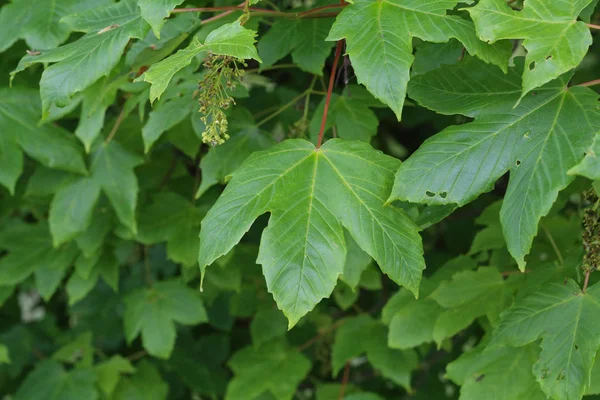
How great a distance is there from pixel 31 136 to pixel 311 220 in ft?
3.77

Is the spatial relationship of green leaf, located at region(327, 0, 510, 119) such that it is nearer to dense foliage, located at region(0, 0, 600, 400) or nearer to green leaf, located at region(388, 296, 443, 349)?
dense foliage, located at region(0, 0, 600, 400)

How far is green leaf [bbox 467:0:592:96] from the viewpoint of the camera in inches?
45.0

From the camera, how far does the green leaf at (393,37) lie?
4.14 ft

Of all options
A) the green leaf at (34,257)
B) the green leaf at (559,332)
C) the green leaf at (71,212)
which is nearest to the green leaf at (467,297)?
the green leaf at (559,332)

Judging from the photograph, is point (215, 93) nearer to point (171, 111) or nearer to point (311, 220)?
point (311, 220)

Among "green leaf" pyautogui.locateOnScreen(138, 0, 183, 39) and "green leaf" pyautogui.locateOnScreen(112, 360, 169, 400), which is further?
"green leaf" pyautogui.locateOnScreen(112, 360, 169, 400)

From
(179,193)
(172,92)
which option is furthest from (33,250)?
(172,92)

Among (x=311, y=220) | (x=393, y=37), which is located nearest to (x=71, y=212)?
(x=311, y=220)

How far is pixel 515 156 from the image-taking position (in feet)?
4.22

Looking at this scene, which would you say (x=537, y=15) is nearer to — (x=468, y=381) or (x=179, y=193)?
(x=468, y=381)

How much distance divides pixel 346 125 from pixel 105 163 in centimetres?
77

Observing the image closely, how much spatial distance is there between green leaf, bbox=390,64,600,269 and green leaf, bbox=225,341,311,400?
1.25m

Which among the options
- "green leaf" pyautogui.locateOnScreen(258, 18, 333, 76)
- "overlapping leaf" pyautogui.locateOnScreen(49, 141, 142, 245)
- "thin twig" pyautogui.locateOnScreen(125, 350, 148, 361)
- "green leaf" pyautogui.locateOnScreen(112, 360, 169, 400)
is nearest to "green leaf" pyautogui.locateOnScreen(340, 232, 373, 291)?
"green leaf" pyautogui.locateOnScreen(258, 18, 333, 76)

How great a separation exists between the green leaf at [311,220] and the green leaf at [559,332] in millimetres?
300
